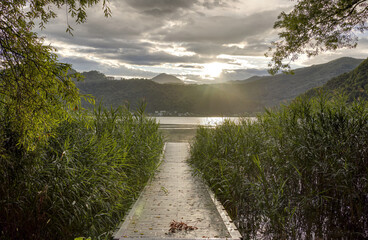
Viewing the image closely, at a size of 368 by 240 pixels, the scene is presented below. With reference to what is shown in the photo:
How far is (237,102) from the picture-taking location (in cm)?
8144

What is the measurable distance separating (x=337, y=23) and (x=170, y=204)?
8460 mm

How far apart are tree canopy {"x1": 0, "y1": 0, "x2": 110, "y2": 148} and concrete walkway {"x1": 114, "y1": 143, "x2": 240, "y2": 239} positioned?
195 cm

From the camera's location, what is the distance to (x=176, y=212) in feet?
14.9

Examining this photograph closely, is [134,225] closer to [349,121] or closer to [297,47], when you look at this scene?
[349,121]

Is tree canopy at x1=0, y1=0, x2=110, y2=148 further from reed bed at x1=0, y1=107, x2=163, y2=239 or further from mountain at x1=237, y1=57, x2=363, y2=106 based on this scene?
mountain at x1=237, y1=57, x2=363, y2=106

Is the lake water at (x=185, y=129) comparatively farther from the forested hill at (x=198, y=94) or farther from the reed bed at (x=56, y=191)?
the forested hill at (x=198, y=94)

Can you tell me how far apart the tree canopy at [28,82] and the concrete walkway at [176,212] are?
77.0 inches

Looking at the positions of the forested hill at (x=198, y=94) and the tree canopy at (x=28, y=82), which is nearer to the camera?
the tree canopy at (x=28, y=82)

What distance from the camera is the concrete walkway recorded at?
3.70 m

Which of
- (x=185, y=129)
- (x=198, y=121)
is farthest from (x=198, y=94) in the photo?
(x=198, y=121)

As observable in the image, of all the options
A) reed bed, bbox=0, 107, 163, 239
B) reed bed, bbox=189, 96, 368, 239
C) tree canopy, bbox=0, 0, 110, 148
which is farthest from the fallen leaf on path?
tree canopy, bbox=0, 0, 110, 148

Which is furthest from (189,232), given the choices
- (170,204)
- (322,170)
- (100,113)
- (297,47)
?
(297,47)

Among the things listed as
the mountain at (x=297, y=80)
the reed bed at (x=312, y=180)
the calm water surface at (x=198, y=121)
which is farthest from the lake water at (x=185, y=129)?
the mountain at (x=297, y=80)

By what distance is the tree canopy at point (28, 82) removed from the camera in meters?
3.71
